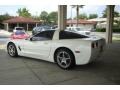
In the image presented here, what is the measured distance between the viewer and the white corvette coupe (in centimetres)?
661

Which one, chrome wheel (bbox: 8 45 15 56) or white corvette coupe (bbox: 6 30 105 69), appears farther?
chrome wheel (bbox: 8 45 15 56)

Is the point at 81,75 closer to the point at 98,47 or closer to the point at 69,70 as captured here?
the point at 69,70

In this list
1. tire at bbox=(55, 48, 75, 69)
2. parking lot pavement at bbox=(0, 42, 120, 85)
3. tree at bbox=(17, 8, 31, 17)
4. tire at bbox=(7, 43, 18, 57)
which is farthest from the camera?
tree at bbox=(17, 8, 31, 17)

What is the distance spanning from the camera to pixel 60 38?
24.1ft

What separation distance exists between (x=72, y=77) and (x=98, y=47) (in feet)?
5.23

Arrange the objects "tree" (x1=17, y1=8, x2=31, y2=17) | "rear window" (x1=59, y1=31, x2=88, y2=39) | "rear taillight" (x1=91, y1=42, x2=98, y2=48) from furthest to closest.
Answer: "tree" (x1=17, y1=8, x2=31, y2=17) → "rear window" (x1=59, y1=31, x2=88, y2=39) → "rear taillight" (x1=91, y1=42, x2=98, y2=48)

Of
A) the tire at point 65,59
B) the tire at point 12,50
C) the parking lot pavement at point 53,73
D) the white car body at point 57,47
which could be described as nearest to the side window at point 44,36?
the white car body at point 57,47

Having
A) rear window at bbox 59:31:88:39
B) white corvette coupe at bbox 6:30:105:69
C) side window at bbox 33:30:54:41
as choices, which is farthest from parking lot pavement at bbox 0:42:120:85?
rear window at bbox 59:31:88:39

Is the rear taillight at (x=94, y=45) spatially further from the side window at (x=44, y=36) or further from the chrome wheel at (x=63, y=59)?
the side window at (x=44, y=36)

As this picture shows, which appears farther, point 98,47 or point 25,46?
point 25,46

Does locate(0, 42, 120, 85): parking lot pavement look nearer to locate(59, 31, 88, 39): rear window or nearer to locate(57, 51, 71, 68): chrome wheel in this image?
locate(57, 51, 71, 68): chrome wheel

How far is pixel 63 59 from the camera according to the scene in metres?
6.97

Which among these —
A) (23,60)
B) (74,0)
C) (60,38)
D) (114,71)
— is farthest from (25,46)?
(74,0)

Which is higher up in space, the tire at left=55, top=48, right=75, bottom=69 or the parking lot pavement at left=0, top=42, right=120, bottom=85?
the tire at left=55, top=48, right=75, bottom=69
